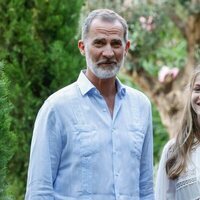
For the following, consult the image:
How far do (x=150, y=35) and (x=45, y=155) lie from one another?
7.49m

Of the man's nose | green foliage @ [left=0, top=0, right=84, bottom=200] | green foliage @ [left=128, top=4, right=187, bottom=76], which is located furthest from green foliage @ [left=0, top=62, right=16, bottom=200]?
green foliage @ [left=128, top=4, right=187, bottom=76]

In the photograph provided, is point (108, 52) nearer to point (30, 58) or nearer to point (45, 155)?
point (45, 155)

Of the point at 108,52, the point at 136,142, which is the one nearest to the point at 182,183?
the point at 136,142

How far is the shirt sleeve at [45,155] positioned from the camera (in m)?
4.74

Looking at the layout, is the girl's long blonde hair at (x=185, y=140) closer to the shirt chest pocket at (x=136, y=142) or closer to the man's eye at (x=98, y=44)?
the shirt chest pocket at (x=136, y=142)

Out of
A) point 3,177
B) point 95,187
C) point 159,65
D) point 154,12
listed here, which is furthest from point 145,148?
point 159,65

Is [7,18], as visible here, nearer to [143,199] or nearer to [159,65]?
[143,199]

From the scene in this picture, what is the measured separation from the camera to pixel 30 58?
745 cm

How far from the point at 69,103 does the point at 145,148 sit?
546 mm

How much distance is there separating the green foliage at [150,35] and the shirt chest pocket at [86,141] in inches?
279

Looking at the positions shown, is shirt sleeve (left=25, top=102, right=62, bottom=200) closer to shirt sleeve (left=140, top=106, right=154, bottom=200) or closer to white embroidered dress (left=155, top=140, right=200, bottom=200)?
shirt sleeve (left=140, top=106, right=154, bottom=200)

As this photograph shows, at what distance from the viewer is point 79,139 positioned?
4.77 meters

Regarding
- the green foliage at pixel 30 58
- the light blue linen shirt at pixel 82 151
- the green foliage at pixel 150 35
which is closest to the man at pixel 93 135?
the light blue linen shirt at pixel 82 151

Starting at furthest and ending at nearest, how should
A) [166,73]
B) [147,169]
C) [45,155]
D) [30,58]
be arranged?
[166,73] → [30,58] → [147,169] → [45,155]
